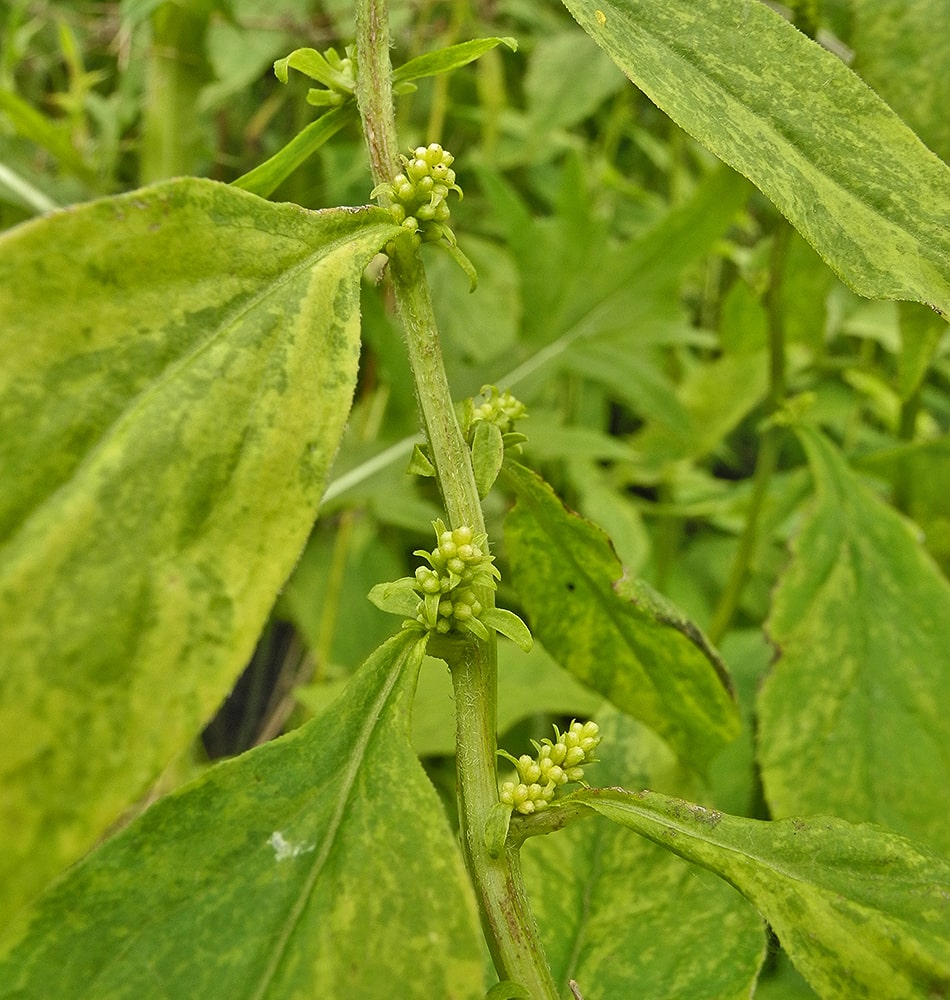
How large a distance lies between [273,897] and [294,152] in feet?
1.04

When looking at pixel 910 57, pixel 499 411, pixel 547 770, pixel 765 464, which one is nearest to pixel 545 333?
pixel 765 464

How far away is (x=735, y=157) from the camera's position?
38 centimetres

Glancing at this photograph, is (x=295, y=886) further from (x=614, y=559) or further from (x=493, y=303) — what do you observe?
(x=493, y=303)

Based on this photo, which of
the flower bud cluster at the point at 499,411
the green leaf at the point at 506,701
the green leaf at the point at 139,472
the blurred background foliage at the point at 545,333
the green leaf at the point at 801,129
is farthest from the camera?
the blurred background foliage at the point at 545,333

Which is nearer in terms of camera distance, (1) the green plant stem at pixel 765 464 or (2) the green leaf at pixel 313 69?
(2) the green leaf at pixel 313 69

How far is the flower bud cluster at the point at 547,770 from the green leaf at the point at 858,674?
33cm

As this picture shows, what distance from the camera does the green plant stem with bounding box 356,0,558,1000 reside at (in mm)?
389

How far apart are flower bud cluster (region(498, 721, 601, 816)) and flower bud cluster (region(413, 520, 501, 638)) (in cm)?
6

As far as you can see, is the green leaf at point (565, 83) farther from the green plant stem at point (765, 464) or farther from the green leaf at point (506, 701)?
the green leaf at point (506, 701)

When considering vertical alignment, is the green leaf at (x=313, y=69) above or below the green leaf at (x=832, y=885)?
above

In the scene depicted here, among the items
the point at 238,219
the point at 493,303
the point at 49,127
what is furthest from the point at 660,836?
the point at 493,303

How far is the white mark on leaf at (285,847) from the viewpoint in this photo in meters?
0.34

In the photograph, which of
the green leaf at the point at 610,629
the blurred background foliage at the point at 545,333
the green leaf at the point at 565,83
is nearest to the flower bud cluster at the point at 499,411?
the green leaf at the point at 610,629

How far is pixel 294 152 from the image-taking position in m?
0.46
